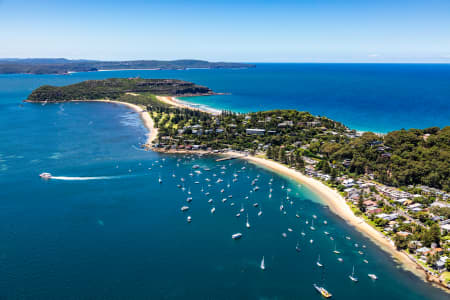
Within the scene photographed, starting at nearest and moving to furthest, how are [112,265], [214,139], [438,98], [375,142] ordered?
1. [112,265]
2. [375,142]
3. [214,139]
4. [438,98]

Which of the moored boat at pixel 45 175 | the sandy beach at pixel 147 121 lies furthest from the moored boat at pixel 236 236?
the sandy beach at pixel 147 121

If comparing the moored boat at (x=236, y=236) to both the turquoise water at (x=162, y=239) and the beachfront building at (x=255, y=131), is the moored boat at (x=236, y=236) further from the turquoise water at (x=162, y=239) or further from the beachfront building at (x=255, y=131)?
the beachfront building at (x=255, y=131)

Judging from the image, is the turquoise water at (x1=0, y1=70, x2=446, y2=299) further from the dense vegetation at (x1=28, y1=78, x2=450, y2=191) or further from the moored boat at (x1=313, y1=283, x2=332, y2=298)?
the dense vegetation at (x1=28, y1=78, x2=450, y2=191)

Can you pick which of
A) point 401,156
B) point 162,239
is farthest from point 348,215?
point 162,239

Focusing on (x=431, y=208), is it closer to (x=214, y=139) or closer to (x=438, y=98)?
(x=214, y=139)

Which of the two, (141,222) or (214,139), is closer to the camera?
(141,222)

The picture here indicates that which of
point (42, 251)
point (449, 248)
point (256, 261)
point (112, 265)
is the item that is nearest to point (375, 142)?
point (449, 248)

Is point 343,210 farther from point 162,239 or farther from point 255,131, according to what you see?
point 255,131
